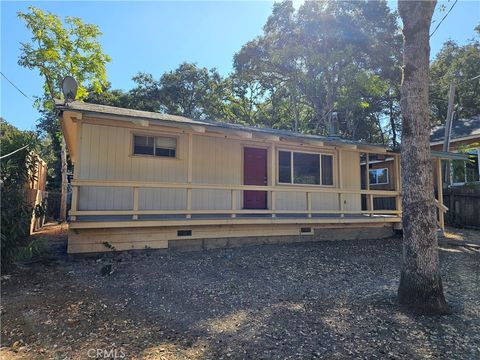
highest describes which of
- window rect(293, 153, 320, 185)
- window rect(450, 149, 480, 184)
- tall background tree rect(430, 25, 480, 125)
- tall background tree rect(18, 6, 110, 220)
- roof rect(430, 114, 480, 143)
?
tall background tree rect(430, 25, 480, 125)

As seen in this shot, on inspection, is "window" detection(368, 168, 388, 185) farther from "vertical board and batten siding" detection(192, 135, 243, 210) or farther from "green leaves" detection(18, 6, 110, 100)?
"green leaves" detection(18, 6, 110, 100)

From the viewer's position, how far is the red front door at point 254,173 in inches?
376

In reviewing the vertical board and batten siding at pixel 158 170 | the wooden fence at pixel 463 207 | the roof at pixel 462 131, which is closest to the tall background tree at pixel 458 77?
the roof at pixel 462 131

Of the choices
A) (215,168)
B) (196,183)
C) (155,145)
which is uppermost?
(155,145)

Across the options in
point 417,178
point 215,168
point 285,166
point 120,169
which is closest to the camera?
point 417,178

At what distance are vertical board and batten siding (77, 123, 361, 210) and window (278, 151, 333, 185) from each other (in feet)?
1.55

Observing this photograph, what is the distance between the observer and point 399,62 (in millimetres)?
22109

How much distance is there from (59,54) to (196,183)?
32.9 feet

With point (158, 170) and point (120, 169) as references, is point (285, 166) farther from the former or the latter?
point (120, 169)

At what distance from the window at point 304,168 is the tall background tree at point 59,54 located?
958 cm

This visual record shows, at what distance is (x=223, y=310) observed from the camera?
455 cm

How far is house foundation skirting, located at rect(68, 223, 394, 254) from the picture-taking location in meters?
6.92

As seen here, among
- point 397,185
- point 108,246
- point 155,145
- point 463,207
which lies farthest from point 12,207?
point 463,207

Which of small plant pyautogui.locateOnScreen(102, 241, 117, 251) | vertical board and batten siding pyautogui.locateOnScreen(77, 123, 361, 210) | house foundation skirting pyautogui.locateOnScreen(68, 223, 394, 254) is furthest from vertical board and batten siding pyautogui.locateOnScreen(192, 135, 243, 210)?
small plant pyautogui.locateOnScreen(102, 241, 117, 251)
